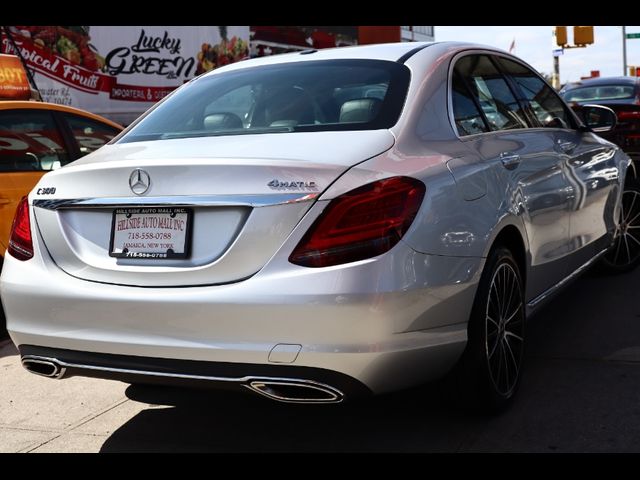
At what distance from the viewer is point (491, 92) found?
436cm

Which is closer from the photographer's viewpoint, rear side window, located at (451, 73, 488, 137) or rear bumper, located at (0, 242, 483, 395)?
rear bumper, located at (0, 242, 483, 395)

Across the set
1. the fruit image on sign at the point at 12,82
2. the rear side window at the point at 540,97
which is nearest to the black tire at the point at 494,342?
the rear side window at the point at 540,97

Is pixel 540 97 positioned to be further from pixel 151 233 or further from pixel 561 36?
pixel 561 36

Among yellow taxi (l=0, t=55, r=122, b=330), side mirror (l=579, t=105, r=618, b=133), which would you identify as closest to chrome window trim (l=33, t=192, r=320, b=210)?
yellow taxi (l=0, t=55, r=122, b=330)

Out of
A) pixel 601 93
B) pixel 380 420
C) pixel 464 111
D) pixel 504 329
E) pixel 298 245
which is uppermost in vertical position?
pixel 464 111

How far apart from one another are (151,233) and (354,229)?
0.73 meters

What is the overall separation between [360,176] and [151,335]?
35.9 inches

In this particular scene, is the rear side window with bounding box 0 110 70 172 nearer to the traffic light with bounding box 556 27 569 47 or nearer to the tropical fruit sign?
the tropical fruit sign

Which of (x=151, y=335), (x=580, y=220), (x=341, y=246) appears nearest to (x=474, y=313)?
(x=341, y=246)

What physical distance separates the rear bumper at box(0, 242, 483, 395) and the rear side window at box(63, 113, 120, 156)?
3.35 metres

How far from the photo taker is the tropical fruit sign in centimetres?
1458

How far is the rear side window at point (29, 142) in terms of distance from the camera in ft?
19.4

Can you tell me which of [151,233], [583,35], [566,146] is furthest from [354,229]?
[583,35]

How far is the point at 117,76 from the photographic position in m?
16.5
